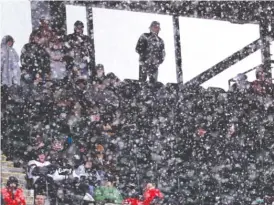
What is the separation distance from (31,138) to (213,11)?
4.57 metres

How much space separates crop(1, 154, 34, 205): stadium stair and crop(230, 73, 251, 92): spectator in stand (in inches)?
158

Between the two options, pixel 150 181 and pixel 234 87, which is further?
pixel 234 87

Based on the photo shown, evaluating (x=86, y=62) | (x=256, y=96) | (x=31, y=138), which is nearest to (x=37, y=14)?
(x=86, y=62)

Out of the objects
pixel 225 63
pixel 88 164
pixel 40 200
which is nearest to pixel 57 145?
pixel 88 164

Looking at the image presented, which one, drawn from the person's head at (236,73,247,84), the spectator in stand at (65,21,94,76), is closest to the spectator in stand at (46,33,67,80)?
the spectator in stand at (65,21,94,76)

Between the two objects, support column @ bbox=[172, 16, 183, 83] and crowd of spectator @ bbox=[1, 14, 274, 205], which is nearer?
crowd of spectator @ bbox=[1, 14, 274, 205]

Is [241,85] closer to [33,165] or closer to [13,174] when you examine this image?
[33,165]

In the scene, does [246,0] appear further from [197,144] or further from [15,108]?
[15,108]

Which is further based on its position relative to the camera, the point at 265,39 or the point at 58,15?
the point at 265,39

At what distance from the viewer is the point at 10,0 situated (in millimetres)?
17562

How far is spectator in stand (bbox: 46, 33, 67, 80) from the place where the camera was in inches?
574

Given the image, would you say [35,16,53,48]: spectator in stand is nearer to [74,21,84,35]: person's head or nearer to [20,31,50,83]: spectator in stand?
[20,31,50,83]: spectator in stand

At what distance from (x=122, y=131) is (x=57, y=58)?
61.5 inches

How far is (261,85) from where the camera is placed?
16344mm
